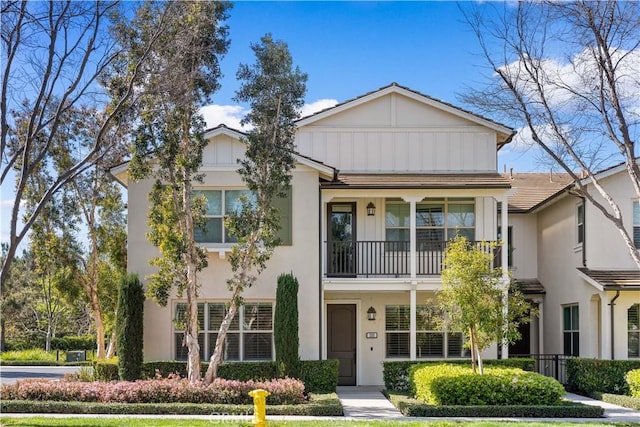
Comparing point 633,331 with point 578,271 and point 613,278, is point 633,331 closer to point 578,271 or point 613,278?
point 613,278

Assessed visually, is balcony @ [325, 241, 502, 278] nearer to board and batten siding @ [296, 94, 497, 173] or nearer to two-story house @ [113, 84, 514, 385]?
two-story house @ [113, 84, 514, 385]

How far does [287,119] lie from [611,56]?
7060mm

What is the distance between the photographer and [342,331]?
22.7m

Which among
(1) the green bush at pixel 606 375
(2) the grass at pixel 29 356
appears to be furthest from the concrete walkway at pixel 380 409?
(2) the grass at pixel 29 356

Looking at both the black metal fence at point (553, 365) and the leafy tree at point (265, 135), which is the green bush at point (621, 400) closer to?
the black metal fence at point (553, 365)

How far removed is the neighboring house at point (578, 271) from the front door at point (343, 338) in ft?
19.5

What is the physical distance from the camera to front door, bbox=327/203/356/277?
21812mm

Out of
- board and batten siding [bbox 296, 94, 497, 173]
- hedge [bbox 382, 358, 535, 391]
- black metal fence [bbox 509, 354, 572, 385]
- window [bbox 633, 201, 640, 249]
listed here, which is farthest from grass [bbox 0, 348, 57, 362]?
window [bbox 633, 201, 640, 249]

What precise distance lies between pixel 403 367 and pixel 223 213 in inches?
241

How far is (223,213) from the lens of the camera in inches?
812

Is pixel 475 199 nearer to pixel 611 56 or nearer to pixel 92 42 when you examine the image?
pixel 611 56

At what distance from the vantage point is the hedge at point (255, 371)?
19312 mm

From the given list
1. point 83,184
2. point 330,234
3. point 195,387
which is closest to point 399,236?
point 330,234

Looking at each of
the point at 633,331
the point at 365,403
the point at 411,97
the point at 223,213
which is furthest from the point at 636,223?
the point at 223,213
